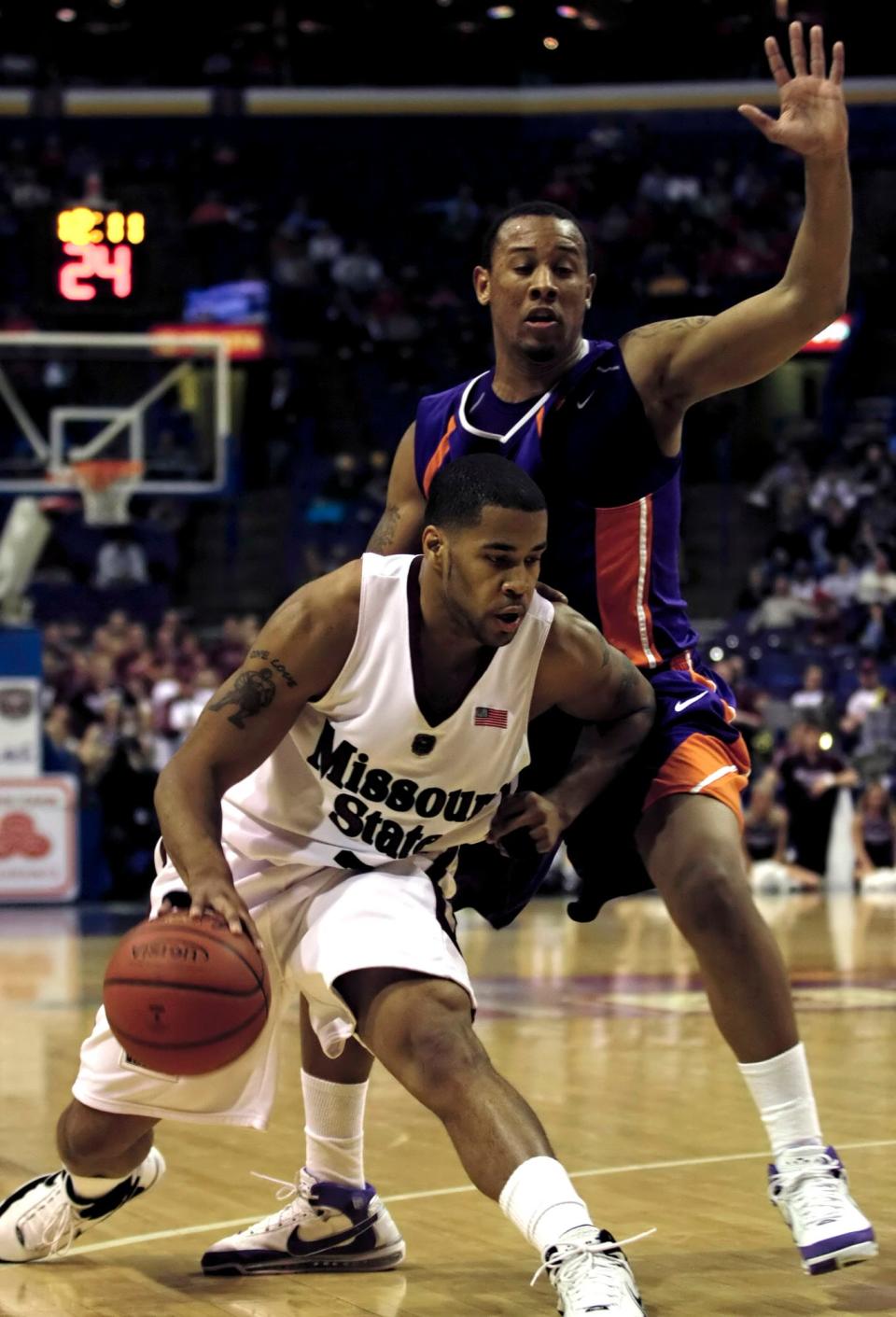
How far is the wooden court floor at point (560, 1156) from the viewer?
167 inches

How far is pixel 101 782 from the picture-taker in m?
14.7

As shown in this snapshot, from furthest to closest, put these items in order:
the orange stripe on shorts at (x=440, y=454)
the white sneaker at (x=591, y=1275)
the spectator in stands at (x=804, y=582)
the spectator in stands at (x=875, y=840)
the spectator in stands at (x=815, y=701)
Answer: the spectator in stands at (x=804, y=582), the spectator in stands at (x=815, y=701), the spectator in stands at (x=875, y=840), the orange stripe on shorts at (x=440, y=454), the white sneaker at (x=591, y=1275)

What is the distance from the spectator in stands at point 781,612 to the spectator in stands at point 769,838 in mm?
Result: 4178

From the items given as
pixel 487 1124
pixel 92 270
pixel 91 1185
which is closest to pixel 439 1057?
pixel 487 1124

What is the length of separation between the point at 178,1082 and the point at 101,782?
1077 centimetres

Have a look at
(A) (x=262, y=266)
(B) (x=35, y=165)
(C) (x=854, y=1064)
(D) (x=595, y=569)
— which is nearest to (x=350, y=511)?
(A) (x=262, y=266)

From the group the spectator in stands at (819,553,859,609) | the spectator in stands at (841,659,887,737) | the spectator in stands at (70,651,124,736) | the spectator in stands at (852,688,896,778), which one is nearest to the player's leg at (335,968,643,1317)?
the spectator in stands at (70,651,124,736)

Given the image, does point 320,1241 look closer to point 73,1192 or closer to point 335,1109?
point 335,1109

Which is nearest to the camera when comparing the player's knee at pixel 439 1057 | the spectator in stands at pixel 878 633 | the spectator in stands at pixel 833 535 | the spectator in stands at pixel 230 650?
the player's knee at pixel 439 1057

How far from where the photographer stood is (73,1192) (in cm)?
452

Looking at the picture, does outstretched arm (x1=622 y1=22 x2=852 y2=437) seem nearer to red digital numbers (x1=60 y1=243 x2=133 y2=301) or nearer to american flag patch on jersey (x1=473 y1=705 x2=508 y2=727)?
american flag patch on jersey (x1=473 y1=705 x2=508 y2=727)

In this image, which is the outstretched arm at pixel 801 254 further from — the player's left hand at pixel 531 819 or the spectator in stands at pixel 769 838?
the spectator in stands at pixel 769 838

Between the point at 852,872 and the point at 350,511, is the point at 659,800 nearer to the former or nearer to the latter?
the point at 852,872

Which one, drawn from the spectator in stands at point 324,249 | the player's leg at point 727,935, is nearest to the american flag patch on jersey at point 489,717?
the player's leg at point 727,935
